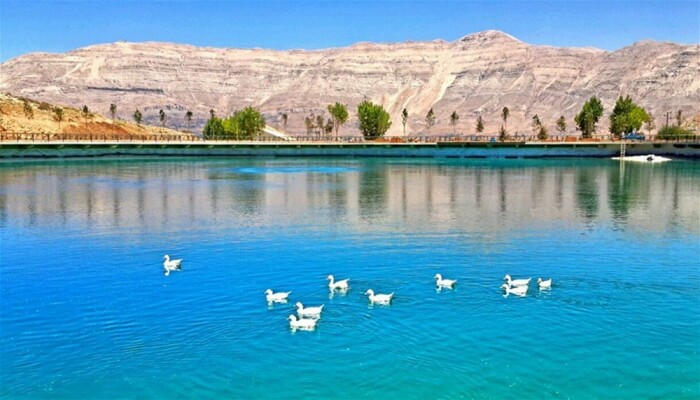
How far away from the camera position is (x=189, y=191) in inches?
2675

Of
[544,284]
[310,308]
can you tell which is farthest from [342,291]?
[544,284]

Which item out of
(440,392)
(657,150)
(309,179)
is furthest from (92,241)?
(657,150)

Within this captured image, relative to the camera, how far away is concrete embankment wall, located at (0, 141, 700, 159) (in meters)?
135

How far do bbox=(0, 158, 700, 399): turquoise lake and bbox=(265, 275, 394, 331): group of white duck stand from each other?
323mm

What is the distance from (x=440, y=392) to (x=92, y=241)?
2578 cm

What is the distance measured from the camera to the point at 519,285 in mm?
26812

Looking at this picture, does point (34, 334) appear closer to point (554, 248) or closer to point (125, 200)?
point (554, 248)

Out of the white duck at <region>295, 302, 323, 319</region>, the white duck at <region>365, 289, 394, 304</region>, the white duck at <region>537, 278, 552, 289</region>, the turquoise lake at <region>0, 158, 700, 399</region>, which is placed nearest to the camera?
the turquoise lake at <region>0, 158, 700, 399</region>

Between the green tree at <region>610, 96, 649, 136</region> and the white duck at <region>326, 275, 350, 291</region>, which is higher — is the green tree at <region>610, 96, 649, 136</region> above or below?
above

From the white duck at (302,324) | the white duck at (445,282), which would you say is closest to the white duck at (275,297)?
the white duck at (302,324)

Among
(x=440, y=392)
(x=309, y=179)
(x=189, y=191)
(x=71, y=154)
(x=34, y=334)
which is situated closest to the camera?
(x=440, y=392)

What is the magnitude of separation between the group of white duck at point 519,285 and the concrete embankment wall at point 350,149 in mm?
118192

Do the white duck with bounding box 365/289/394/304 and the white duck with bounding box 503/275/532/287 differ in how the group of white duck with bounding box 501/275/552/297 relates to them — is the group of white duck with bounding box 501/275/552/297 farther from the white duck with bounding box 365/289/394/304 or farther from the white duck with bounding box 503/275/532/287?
the white duck with bounding box 365/289/394/304

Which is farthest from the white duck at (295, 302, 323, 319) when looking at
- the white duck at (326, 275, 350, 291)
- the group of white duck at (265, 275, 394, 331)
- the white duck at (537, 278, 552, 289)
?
the white duck at (537, 278, 552, 289)
